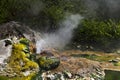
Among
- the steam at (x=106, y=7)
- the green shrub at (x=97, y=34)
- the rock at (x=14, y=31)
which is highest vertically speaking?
the steam at (x=106, y=7)

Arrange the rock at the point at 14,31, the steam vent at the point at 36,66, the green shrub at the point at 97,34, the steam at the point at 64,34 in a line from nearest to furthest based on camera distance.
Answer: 1. the steam vent at the point at 36,66
2. the rock at the point at 14,31
3. the steam at the point at 64,34
4. the green shrub at the point at 97,34

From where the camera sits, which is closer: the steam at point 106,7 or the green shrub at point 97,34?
the green shrub at point 97,34

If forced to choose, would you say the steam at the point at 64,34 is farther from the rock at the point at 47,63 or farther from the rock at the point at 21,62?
the rock at the point at 21,62

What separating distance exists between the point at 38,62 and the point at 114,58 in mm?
10045

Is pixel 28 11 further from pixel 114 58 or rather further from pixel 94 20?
pixel 114 58

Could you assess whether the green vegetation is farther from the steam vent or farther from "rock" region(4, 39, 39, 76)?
"rock" region(4, 39, 39, 76)

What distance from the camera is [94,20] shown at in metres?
35.4

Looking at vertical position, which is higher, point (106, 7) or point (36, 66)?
point (106, 7)

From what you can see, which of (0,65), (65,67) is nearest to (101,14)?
(65,67)

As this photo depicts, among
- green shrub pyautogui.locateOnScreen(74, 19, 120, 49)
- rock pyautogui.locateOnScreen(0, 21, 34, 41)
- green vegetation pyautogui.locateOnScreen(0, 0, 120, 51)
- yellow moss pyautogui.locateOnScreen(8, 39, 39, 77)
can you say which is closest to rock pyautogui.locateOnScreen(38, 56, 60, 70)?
yellow moss pyautogui.locateOnScreen(8, 39, 39, 77)

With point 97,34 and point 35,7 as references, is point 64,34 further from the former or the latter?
point 35,7

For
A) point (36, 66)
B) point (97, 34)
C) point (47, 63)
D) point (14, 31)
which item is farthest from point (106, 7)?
point (36, 66)

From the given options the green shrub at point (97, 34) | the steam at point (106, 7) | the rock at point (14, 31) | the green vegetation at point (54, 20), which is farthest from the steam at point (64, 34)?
the steam at point (106, 7)

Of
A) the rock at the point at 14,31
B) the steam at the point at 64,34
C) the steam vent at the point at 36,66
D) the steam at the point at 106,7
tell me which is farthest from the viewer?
the steam at the point at 106,7
